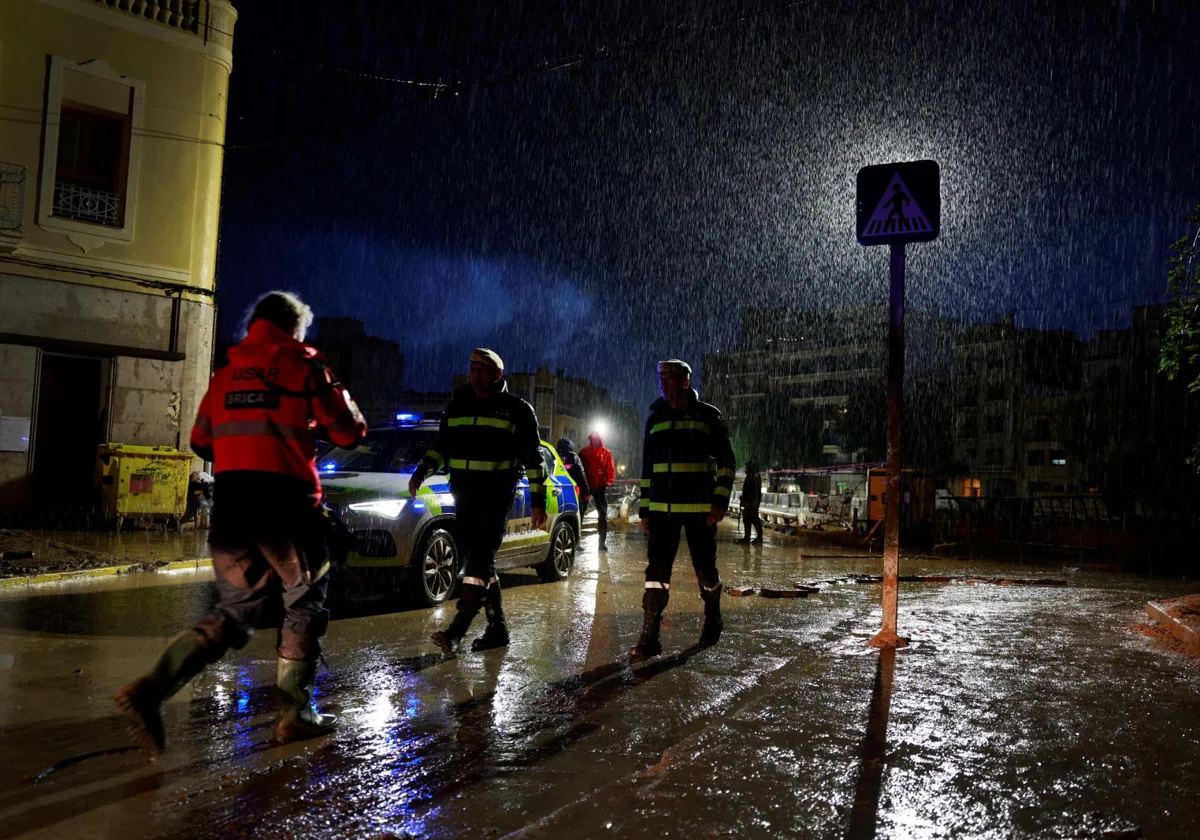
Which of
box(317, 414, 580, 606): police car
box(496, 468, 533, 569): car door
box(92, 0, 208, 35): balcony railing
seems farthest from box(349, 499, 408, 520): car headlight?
box(92, 0, 208, 35): balcony railing

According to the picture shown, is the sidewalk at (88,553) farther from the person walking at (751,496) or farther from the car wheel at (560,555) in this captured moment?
the person walking at (751,496)

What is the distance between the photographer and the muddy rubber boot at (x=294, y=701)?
13.6ft

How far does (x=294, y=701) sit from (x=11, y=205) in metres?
15.1

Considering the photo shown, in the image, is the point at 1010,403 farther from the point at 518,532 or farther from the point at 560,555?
the point at 518,532

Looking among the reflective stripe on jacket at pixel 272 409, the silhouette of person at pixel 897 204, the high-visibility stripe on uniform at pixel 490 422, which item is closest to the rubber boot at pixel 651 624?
the high-visibility stripe on uniform at pixel 490 422

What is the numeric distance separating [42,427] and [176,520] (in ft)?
11.8

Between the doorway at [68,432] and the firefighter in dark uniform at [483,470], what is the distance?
12.9m

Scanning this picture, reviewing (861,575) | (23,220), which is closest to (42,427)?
(23,220)

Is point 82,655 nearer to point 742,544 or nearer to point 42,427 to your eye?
point 42,427

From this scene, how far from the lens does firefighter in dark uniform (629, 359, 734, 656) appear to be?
646 centimetres

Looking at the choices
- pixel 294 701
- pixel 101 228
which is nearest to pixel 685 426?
pixel 294 701

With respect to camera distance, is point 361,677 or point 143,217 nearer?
point 361,677

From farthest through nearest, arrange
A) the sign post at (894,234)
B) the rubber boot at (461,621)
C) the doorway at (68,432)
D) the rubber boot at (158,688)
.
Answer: the doorway at (68,432), the sign post at (894,234), the rubber boot at (461,621), the rubber boot at (158,688)

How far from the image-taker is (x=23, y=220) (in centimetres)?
1596
